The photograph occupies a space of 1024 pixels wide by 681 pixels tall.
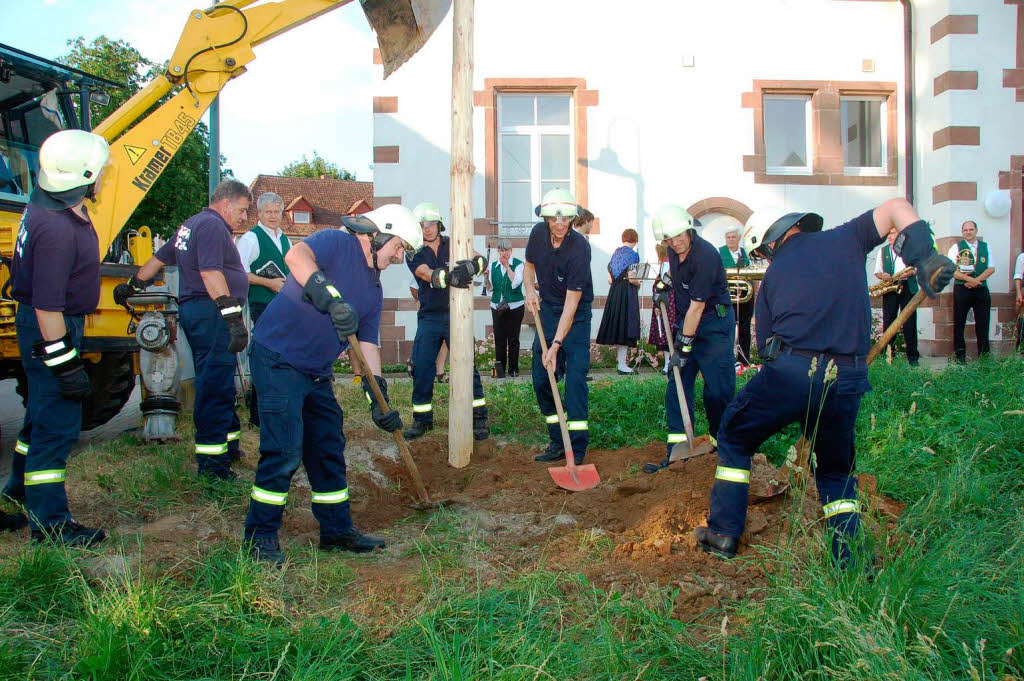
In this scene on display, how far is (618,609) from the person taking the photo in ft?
9.33

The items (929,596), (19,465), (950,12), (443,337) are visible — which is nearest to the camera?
(929,596)

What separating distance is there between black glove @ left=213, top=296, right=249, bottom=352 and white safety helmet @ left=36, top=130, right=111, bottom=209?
3.30 feet

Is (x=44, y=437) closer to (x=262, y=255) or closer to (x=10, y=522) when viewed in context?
(x=10, y=522)

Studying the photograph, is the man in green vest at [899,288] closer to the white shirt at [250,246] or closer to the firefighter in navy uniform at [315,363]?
the white shirt at [250,246]

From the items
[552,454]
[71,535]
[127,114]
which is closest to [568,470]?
[552,454]

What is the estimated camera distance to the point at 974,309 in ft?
32.7

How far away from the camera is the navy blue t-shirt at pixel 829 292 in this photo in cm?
339

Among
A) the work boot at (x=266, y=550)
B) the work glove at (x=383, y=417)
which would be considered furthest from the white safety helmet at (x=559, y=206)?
the work boot at (x=266, y=550)

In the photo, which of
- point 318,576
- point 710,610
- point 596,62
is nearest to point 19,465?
point 318,576

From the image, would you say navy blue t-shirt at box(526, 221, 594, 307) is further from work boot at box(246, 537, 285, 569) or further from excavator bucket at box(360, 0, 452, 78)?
work boot at box(246, 537, 285, 569)

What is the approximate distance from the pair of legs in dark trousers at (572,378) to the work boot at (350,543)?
2.06 m

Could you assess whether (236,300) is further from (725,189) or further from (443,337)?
(725,189)

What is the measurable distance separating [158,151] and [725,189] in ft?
27.0

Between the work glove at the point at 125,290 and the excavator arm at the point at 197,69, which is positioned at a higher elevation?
the excavator arm at the point at 197,69
